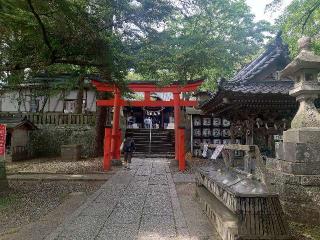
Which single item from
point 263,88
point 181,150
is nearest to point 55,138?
point 181,150

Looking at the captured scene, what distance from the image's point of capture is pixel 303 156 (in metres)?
6.28

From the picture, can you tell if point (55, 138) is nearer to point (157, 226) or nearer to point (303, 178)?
point (157, 226)

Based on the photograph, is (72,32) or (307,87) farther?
(72,32)

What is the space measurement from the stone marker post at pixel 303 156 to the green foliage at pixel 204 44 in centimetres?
606

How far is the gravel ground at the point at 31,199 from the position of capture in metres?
7.43

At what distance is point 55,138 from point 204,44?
12.6 m

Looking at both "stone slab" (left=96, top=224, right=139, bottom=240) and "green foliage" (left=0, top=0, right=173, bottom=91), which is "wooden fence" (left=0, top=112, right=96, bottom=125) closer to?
"green foliage" (left=0, top=0, right=173, bottom=91)

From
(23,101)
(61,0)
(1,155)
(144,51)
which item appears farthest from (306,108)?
(23,101)

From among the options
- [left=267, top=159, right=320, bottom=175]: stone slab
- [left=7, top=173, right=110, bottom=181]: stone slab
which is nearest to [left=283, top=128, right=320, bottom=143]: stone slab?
[left=267, top=159, right=320, bottom=175]: stone slab

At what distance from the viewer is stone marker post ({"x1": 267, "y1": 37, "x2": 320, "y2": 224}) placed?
20.3ft

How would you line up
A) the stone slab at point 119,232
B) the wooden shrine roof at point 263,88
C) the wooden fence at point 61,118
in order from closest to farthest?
the stone slab at point 119,232, the wooden shrine roof at point 263,88, the wooden fence at point 61,118

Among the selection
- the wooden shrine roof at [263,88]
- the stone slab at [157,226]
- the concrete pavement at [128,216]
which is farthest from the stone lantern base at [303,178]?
the wooden shrine roof at [263,88]

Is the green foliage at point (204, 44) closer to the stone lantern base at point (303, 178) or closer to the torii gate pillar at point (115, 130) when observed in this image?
the torii gate pillar at point (115, 130)

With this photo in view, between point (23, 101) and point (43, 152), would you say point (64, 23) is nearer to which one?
point (43, 152)
